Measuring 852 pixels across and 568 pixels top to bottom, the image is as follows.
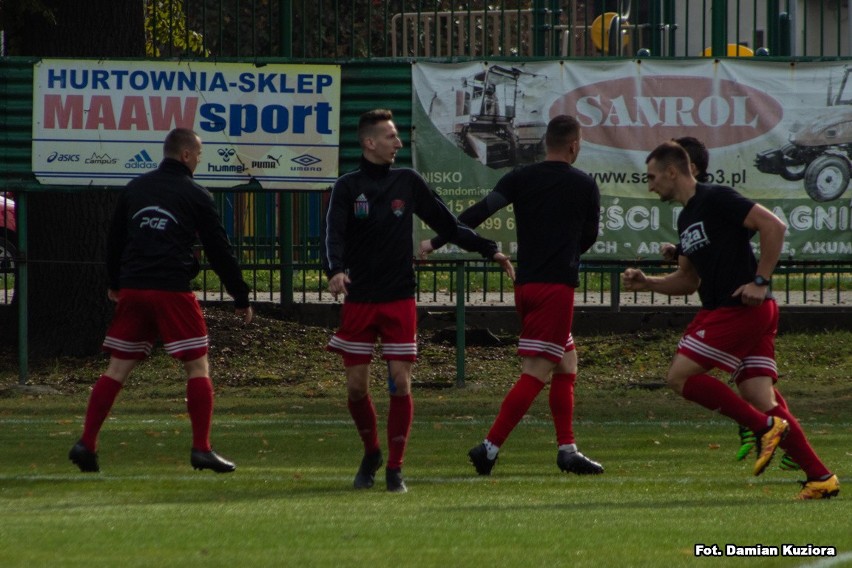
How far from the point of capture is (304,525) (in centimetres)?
611

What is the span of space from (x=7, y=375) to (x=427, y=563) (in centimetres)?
960

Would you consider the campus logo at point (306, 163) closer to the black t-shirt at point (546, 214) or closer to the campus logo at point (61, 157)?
the campus logo at point (61, 157)

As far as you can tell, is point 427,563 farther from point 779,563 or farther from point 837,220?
point 837,220

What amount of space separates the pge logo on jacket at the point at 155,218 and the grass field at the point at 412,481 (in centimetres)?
133

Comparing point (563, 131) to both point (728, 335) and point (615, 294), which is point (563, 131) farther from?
point (615, 294)

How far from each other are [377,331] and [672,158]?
1681 mm

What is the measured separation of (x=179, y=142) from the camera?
826cm

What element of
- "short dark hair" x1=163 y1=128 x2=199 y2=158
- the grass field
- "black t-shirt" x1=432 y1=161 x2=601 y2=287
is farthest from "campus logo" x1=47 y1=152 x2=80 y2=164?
"black t-shirt" x1=432 y1=161 x2=601 y2=287

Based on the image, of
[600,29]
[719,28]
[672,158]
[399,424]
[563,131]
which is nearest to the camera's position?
[672,158]

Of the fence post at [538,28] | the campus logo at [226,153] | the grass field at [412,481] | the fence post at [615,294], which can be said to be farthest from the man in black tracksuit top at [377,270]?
the fence post at [615,294]

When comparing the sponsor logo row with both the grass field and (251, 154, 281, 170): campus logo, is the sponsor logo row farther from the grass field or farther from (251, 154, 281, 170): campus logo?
the grass field

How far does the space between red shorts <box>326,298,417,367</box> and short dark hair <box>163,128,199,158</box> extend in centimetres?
137

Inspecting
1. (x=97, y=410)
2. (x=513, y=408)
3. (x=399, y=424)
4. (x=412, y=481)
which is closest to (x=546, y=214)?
(x=513, y=408)

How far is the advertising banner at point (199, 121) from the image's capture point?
13055 millimetres
